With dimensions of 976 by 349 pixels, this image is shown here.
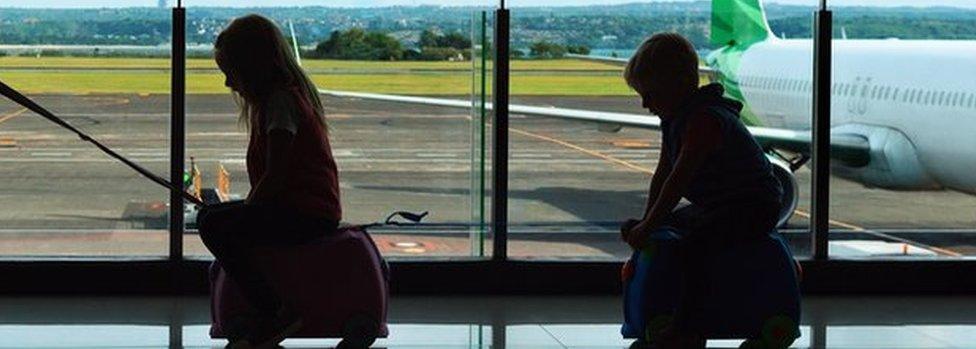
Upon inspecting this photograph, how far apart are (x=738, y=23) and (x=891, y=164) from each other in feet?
5.24

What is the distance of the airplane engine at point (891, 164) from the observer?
9.05m

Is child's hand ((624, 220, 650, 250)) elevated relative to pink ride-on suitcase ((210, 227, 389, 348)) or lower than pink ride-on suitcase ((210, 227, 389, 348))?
elevated

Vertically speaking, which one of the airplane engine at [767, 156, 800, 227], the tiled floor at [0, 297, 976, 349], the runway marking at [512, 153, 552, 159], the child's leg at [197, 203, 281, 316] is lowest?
the tiled floor at [0, 297, 976, 349]

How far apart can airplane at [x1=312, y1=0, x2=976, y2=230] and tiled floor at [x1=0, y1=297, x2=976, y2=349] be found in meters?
Answer: 0.99

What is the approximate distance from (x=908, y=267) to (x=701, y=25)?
158 cm

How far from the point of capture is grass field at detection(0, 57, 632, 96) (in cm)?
734

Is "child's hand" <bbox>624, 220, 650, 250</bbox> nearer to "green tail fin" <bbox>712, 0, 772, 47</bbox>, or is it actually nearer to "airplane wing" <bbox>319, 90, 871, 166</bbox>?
"airplane wing" <bbox>319, 90, 871, 166</bbox>

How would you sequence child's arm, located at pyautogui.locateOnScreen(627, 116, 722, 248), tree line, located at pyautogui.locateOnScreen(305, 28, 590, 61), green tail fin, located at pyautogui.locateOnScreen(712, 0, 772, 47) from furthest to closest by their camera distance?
green tail fin, located at pyautogui.locateOnScreen(712, 0, 772, 47)
tree line, located at pyautogui.locateOnScreen(305, 28, 590, 61)
child's arm, located at pyautogui.locateOnScreen(627, 116, 722, 248)

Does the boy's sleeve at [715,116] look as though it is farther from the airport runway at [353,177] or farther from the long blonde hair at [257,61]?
the airport runway at [353,177]

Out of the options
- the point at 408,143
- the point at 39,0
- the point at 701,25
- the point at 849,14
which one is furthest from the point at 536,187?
the point at 39,0

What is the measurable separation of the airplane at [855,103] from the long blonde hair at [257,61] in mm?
2561

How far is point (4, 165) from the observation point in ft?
24.8

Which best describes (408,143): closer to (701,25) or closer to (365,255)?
(701,25)

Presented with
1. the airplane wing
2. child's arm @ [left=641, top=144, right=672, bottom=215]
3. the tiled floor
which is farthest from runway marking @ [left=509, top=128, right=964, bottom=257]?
child's arm @ [left=641, top=144, right=672, bottom=215]
